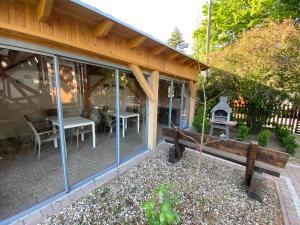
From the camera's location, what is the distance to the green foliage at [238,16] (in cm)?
942

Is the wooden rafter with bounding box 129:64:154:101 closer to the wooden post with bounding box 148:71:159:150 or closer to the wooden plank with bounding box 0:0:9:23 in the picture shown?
the wooden post with bounding box 148:71:159:150

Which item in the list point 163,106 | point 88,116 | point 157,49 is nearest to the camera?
point 157,49

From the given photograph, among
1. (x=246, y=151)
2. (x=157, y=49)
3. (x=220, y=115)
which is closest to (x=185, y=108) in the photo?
(x=220, y=115)

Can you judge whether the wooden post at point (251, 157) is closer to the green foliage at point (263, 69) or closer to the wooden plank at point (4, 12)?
the wooden plank at point (4, 12)

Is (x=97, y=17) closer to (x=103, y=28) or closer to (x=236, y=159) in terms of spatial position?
(x=103, y=28)

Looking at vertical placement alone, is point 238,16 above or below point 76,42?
above

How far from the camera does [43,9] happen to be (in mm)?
1683

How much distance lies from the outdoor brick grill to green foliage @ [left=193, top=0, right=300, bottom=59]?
22.3ft

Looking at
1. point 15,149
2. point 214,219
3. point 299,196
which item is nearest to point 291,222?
point 299,196

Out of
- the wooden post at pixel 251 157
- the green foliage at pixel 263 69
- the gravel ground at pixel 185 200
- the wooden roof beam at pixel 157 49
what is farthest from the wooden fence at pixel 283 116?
the wooden roof beam at pixel 157 49

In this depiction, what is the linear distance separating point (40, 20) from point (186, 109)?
5.77 metres

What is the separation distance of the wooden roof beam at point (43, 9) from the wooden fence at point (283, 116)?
7.45m

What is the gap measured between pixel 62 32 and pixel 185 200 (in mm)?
3063

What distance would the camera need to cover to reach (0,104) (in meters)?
4.37
